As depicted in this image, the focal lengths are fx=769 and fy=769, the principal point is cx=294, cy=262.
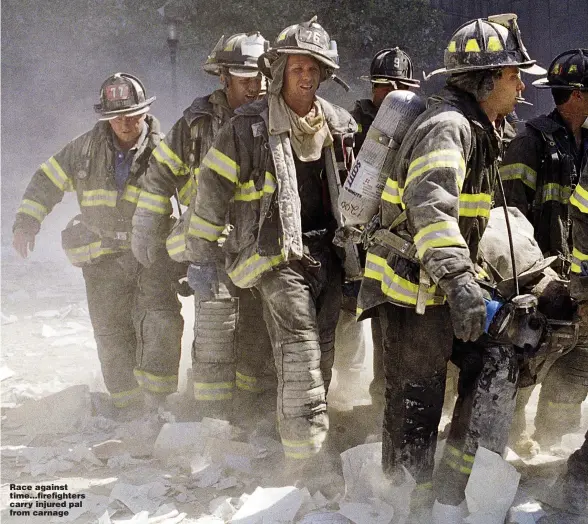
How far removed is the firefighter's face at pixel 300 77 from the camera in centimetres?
433

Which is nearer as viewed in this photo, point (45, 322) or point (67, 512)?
point (67, 512)

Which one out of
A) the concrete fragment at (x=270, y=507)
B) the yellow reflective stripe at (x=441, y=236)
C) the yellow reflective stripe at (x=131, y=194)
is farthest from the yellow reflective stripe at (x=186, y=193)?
the yellow reflective stripe at (x=441, y=236)

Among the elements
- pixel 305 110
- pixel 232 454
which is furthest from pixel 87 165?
pixel 232 454

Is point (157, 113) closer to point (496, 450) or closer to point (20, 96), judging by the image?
point (20, 96)

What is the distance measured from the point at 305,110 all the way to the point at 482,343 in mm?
1709

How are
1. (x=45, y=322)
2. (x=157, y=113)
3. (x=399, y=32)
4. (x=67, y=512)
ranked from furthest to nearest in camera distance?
(x=157, y=113) < (x=399, y=32) < (x=45, y=322) < (x=67, y=512)

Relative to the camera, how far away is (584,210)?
343 centimetres

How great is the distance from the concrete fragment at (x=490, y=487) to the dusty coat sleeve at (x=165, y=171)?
8.98ft

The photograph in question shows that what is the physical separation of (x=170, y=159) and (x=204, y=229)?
0.88 m

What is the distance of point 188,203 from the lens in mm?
5289

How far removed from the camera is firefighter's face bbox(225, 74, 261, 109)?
5051 mm

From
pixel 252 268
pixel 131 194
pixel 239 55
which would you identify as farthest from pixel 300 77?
pixel 131 194

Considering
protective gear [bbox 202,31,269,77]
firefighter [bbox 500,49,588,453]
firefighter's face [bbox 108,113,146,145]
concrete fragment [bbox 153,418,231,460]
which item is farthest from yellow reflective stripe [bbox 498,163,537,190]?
firefighter's face [bbox 108,113,146,145]

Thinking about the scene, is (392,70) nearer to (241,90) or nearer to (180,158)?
(241,90)
